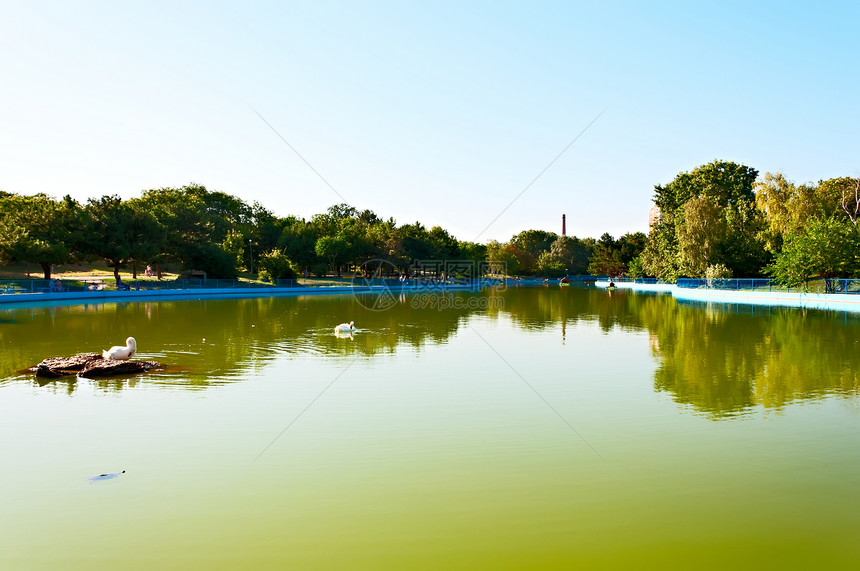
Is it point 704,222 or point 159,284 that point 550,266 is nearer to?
point 704,222

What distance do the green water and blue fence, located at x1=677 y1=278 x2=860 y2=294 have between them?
115ft

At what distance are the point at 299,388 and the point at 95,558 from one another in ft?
26.6

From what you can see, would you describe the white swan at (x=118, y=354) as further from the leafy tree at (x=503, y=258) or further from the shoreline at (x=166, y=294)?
the leafy tree at (x=503, y=258)

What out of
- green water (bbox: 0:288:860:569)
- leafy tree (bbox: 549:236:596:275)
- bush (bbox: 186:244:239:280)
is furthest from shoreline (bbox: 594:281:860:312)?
leafy tree (bbox: 549:236:596:275)

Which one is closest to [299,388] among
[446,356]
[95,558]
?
[446,356]

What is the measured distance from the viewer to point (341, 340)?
76.8 ft

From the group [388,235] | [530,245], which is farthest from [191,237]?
[530,245]

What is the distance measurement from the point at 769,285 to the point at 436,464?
56.4m

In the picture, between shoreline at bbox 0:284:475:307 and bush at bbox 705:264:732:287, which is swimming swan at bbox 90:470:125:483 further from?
bush at bbox 705:264:732:287

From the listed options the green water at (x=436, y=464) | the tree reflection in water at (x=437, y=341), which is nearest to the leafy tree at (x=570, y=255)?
the tree reflection in water at (x=437, y=341)

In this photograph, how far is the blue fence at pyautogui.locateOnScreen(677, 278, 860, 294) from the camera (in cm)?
4612

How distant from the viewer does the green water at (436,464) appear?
6.05 m

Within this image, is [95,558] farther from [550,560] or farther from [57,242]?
[57,242]

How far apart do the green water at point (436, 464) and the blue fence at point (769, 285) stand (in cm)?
3518
